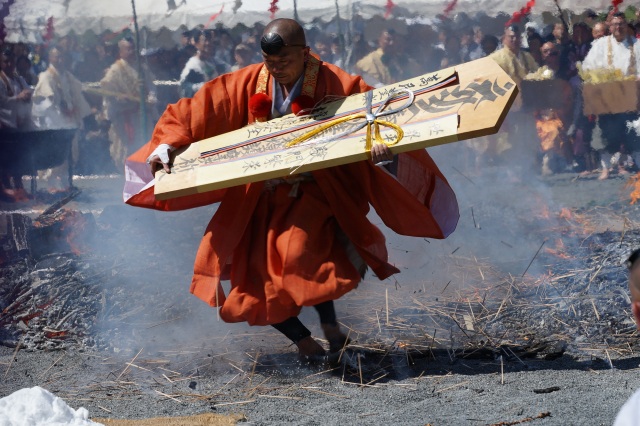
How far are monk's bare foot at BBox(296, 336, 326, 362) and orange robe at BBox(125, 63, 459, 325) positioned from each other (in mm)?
290

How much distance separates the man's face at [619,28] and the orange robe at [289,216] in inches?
193

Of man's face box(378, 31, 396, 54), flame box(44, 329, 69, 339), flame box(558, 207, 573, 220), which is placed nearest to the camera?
flame box(44, 329, 69, 339)

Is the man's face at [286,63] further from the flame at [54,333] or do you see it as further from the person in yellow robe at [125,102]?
the person in yellow robe at [125,102]

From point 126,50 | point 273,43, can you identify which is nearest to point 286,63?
point 273,43

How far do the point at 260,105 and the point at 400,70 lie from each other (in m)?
4.64

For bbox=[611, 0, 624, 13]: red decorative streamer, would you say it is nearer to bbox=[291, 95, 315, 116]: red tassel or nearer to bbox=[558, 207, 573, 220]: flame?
bbox=[558, 207, 573, 220]: flame

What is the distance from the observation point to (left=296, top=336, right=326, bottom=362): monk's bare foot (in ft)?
17.6

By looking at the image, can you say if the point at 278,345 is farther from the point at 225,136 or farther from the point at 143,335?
the point at 225,136

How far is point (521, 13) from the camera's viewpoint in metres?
9.41

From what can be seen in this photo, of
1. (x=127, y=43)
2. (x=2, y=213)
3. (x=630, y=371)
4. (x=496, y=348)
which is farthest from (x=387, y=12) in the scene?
(x=630, y=371)

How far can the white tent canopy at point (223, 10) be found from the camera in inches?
365

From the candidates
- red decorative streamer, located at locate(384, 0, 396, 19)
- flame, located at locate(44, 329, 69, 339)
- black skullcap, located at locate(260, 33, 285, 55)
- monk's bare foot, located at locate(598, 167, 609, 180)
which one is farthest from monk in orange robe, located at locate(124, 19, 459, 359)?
monk's bare foot, located at locate(598, 167, 609, 180)

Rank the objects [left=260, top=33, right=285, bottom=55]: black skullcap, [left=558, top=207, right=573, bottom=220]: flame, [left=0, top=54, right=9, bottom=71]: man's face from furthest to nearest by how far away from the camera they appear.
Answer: [left=0, top=54, right=9, bottom=71]: man's face < [left=558, top=207, right=573, bottom=220]: flame < [left=260, top=33, right=285, bottom=55]: black skullcap

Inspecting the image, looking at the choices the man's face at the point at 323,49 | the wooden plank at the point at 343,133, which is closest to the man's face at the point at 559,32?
the man's face at the point at 323,49
